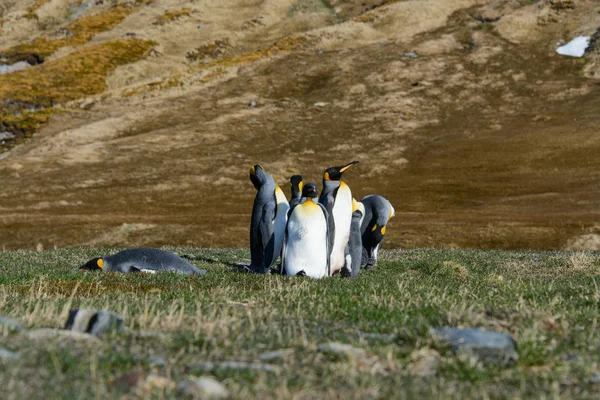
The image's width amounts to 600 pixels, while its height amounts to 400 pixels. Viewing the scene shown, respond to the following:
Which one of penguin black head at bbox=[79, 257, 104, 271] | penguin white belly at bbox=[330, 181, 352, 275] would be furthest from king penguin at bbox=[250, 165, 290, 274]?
penguin black head at bbox=[79, 257, 104, 271]

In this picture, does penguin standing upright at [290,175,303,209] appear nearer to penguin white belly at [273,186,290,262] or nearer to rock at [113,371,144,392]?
penguin white belly at [273,186,290,262]

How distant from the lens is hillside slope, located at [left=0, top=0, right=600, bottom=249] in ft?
155

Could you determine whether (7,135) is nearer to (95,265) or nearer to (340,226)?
(95,265)

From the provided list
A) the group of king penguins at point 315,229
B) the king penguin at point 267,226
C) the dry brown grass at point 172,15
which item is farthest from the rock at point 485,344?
the dry brown grass at point 172,15

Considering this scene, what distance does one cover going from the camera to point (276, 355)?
6.54 m

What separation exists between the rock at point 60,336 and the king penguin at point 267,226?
38.4ft

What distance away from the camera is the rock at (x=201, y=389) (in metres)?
5.43

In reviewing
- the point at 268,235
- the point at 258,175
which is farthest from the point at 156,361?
the point at 258,175

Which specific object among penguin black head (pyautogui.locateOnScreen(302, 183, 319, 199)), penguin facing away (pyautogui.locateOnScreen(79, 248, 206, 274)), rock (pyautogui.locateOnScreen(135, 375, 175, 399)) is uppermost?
rock (pyautogui.locateOnScreen(135, 375, 175, 399))

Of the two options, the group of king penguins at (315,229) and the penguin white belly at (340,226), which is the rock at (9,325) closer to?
the group of king penguins at (315,229)

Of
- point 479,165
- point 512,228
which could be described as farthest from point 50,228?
point 479,165

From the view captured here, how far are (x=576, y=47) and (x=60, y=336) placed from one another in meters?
111

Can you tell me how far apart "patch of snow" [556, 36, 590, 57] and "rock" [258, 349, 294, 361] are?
108 metres

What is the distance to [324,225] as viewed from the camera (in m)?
17.6
